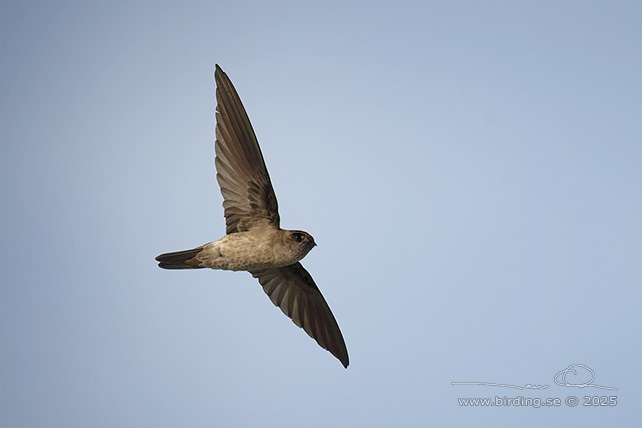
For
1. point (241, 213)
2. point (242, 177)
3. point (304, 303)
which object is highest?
point (242, 177)

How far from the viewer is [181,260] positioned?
88.1 inches

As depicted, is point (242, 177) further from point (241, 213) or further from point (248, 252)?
point (248, 252)

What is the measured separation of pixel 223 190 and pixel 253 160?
0.43ft

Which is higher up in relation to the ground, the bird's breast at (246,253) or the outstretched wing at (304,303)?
the bird's breast at (246,253)

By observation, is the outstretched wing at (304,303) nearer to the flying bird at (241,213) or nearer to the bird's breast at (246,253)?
the flying bird at (241,213)

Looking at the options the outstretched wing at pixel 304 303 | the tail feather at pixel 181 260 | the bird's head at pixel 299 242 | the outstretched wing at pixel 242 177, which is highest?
the outstretched wing at pixel 242 177

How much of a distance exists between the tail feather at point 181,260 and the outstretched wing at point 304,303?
349 millimetres

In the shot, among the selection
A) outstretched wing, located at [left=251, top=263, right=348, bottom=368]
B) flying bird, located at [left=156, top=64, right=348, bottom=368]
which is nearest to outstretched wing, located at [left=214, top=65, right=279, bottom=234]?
flying bird, located at [left=156, top=64, right=348, bottom=368]

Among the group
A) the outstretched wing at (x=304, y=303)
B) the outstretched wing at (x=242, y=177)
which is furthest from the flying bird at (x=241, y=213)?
the outstretched wing at (x=304, y=303)

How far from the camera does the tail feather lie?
222 cm

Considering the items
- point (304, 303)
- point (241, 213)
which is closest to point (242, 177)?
point (241, 213)

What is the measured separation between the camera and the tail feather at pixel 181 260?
2.22m

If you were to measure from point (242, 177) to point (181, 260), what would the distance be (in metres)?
0.31

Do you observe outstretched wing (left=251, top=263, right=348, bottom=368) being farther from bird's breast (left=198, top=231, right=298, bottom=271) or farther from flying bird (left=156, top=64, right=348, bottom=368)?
bird's breast (left=198, top=231, right=298, bottom=271)
